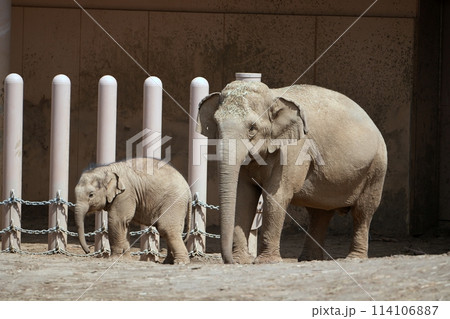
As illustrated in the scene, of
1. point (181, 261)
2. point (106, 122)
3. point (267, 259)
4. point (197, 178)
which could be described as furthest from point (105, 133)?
point (267, 259)

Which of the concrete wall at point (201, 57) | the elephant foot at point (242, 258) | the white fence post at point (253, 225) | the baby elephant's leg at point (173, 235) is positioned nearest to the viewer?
the elephant foot at point (242, 258)

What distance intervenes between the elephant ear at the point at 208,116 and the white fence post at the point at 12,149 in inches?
92.3

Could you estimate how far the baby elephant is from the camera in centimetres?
1085

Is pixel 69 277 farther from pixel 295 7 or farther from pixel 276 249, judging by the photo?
pixel 295 7

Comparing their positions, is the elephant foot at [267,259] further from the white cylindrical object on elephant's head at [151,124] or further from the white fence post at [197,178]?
the white cylindrical object on elephant's head at [151,124]

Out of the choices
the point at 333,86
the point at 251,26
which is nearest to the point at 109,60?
the point at 251,26

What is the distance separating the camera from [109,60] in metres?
14.4

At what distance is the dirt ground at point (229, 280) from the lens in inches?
317

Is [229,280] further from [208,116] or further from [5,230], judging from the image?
[5,230]

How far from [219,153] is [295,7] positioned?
5.13m

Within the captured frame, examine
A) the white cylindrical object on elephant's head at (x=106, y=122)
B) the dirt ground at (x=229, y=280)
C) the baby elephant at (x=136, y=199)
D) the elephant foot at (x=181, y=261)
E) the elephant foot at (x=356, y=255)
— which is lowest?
the elephant foot at (x=181, y=261)

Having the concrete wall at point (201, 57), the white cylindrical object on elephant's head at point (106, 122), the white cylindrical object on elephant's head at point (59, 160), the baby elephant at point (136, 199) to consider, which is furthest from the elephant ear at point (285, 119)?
the concrete wall at point (201, 57)

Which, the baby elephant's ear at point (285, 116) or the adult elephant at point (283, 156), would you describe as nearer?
the adult elephant at point (283, 156)
